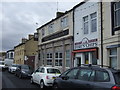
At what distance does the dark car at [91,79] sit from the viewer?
6602 millimetres

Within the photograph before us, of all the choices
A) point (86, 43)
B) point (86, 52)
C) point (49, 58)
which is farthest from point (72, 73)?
point (49, 58)

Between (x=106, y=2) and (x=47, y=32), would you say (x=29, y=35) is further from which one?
(x=106, y=2)

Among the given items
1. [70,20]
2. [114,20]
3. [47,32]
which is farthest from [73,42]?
[47,32]

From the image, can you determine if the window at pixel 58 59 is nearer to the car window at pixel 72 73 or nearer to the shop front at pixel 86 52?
the shop front at pixel 86 52

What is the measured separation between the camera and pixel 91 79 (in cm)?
741

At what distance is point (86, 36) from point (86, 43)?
25.3 inches

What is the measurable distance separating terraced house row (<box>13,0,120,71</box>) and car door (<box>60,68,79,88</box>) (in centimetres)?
505

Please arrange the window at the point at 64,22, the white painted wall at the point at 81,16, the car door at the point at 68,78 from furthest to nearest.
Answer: the window at the point at 64,22 → the white painted wall at the point at 81,16 → the car door at the point at 68,78

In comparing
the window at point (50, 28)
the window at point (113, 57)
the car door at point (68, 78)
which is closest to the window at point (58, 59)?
the window at point (50, 28)

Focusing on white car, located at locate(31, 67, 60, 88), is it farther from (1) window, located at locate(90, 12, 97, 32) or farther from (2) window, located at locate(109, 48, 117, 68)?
(1) window, located at locate(90, 12, 97, 32)

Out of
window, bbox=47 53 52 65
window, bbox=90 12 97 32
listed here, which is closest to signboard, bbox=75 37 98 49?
window, bbox=90 12 97 32

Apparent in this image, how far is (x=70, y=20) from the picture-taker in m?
20.0

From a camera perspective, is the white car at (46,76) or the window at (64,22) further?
the window at (64,22)

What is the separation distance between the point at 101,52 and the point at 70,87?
6.85 m
